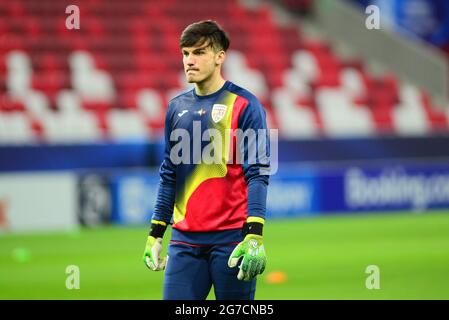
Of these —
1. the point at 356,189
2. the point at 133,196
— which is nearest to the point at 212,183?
the point at 133,196

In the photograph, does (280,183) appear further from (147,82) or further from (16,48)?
(16,48)

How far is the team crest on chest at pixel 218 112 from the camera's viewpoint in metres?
6.62

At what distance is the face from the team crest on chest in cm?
21

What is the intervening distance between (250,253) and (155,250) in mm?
790

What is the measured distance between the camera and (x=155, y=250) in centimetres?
686

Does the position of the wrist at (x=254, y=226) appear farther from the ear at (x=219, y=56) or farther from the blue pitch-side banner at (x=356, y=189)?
the blue pitch-side banner at (x=356, y=189)

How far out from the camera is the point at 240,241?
21.8 feet
